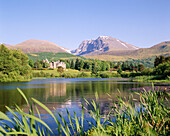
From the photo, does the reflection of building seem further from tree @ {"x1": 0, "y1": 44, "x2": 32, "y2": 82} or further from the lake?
tree @ {"x1": 0, "y1": 44, "x2": 32, "y2": 82}

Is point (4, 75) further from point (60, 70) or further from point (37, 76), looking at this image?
point (60, 70)

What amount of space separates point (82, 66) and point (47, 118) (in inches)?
5186

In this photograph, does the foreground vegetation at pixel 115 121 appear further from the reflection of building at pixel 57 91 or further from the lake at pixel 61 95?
the reflection of building at pixel 57 91

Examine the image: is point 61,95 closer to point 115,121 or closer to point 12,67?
point 115,121

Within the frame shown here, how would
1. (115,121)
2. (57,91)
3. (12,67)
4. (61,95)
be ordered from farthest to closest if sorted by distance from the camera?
1. (12,67)
2. (57,91)
3. (61,95)
4. (115,121)

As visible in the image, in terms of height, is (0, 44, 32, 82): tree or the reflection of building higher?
(0, 44, 32, 82): tree

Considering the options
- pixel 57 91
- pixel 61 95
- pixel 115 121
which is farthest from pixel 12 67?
pixel 115 121

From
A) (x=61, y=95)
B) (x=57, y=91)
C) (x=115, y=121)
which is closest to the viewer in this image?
(x=115, y=121)

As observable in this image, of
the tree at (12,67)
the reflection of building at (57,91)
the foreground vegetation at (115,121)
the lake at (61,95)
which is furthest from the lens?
the tree at (12,67)

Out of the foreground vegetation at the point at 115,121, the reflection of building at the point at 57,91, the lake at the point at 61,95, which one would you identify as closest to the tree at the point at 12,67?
the lake at the point at 61,95

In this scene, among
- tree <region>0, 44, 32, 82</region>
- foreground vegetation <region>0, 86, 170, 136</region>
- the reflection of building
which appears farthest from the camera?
tree <region>0, 44, 32, 82</region>

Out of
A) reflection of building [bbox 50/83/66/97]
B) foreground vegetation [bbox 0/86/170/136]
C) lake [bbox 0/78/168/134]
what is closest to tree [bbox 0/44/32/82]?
lake [bbox 0/78/168/134]

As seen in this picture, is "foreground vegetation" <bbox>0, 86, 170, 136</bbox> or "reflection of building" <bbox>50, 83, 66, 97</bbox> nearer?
"foreground vegetation" <bbox>0, 86, 170, 136</bbox>

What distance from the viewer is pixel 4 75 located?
52469 millimetres
